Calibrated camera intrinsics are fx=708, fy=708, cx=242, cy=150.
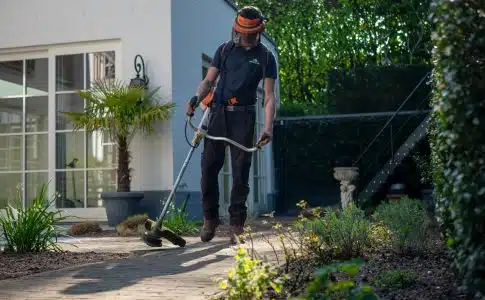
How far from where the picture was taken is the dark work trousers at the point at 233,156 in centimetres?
550

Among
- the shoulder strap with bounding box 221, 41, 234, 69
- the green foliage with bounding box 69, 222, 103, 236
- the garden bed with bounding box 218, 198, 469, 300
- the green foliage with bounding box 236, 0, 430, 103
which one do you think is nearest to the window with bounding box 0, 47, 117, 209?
the green foliage with bounding box 69, 222, 103, 236

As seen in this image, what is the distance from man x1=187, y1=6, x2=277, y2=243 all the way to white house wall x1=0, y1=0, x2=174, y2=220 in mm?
2822

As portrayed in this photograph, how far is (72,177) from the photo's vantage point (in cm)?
888

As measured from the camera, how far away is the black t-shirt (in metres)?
5.53

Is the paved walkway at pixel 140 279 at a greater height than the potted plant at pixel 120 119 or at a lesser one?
lesser

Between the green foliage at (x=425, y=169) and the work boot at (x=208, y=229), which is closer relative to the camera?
the work boot at (x=208, y=229)

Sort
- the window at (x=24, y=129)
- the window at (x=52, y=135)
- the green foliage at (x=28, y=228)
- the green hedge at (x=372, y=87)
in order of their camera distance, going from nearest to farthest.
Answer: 1. the green foliage at (x=28, y=228)
2. the window at (x=52, y=135)
3. the window at (x=24, y=129)
4. the green hedge at (x=372, y=87)

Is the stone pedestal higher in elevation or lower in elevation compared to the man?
lower

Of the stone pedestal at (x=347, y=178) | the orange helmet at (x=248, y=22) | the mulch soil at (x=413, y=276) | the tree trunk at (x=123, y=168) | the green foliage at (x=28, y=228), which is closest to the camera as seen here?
the mulch soil at (x=413, y=276)

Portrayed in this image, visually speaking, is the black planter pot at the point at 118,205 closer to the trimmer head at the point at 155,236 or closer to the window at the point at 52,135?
the window at the point at 52,135

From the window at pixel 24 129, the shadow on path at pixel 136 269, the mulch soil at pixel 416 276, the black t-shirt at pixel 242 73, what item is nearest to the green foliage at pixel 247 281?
the mulch soil at pixel 416 276

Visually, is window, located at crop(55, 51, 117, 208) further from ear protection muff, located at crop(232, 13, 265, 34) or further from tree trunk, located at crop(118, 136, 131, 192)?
ear protection muff, located at crop(232, 13, 265, 34)

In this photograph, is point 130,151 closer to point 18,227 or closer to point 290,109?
point 18,227

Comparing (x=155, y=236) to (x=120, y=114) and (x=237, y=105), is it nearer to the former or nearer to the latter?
(x=237, y=105)
